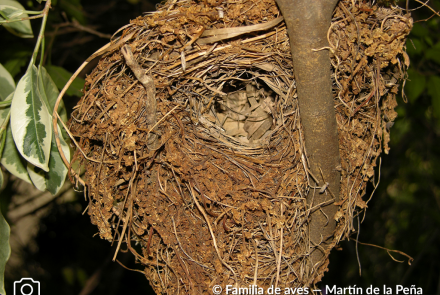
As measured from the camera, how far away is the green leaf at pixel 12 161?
918 mm

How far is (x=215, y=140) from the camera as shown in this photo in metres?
0.85

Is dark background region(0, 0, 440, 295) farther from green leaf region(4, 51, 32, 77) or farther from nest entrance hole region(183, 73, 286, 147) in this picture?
nest entrance hole region(183, 73, 286, 147)

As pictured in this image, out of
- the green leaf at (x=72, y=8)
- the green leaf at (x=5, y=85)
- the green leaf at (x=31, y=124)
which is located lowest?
the green leaf at (x=31, y=124)

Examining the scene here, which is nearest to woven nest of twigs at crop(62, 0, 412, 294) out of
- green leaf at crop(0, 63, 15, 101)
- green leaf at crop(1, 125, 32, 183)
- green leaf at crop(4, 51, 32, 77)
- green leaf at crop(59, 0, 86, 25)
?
green leaf at crop(1, 125, 32, 183)

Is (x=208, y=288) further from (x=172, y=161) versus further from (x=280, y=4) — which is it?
(x=280, y=4)

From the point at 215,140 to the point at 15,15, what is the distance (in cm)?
63

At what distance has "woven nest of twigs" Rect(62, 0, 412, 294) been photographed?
73 centimetres

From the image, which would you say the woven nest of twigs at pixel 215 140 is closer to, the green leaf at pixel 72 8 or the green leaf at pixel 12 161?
the green leaf at pixel 12 161

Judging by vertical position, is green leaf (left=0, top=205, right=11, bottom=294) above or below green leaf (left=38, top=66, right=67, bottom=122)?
below

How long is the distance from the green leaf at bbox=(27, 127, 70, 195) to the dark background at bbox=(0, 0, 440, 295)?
0.89 meters

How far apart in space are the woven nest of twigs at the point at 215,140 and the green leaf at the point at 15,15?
0.29 m

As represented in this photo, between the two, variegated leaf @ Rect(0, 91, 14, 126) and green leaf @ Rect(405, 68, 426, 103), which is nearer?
variegated leaf @ Rect(0, 91, 14, 126)

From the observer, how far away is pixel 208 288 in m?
0.81

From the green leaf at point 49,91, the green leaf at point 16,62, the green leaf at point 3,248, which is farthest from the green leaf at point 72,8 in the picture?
the green leaf at point 3,248
